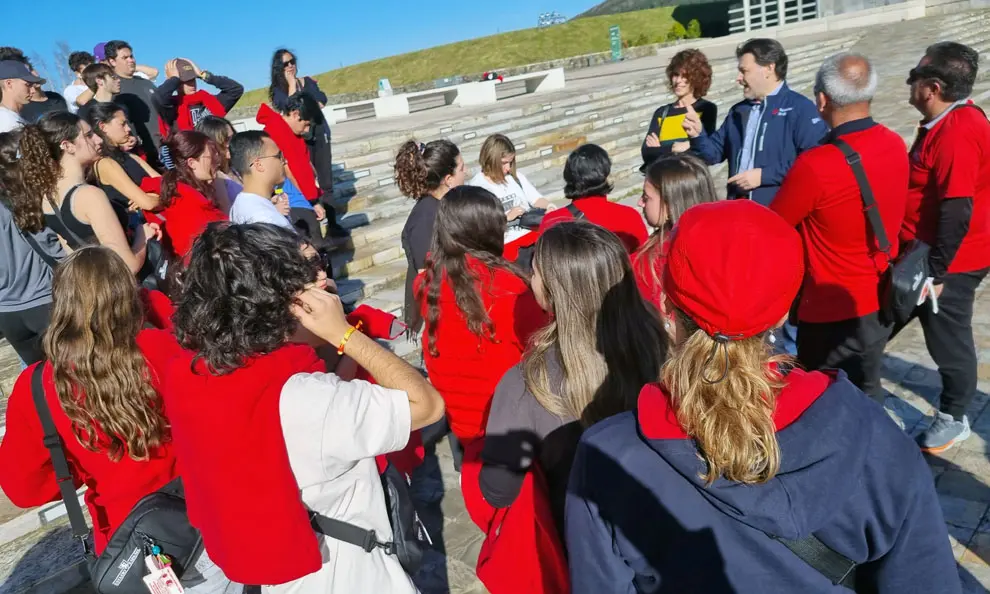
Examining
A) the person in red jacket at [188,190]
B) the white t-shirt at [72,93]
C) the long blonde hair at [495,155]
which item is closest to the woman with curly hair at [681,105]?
the long blonde hair at [495,155]

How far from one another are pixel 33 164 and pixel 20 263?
22.5 inches

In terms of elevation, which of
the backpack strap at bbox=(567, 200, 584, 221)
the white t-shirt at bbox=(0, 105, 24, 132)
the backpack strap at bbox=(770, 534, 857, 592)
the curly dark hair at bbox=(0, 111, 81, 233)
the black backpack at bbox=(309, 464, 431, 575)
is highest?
the white t-shirt at bbox=(0, 105, 24, 132)

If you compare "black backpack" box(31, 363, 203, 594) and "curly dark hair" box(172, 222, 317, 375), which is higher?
"curly dark hair" box(172, 222, 317, 375)

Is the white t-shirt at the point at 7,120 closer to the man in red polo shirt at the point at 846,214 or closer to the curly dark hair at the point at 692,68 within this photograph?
the curly dark hair at the point at 692,68

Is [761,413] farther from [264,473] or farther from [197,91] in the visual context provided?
[197,91]

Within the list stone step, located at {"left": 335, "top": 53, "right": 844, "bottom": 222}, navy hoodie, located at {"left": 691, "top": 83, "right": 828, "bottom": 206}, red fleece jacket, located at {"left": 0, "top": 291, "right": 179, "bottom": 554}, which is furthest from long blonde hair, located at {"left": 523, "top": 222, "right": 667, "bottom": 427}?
stone step, located at {"left": 335, "top": 53, "right": 844, "bottom": 222}

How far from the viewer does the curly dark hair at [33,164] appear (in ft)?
11.2

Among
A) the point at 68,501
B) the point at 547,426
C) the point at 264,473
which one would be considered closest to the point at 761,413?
the point at 547,426

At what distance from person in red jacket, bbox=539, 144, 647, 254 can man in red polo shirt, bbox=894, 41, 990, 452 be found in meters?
1.37

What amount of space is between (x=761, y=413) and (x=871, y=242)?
2.23 metres

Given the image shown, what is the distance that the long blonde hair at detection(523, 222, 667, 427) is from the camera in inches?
75.6

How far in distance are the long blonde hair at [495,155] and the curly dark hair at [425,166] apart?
0.51 metres

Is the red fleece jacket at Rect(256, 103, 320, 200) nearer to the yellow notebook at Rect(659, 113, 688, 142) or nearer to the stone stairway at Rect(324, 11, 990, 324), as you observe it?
the stone stairway at Rect(324, 11, 990, 324)

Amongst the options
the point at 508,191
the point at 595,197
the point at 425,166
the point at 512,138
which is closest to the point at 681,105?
the point at 508,191
